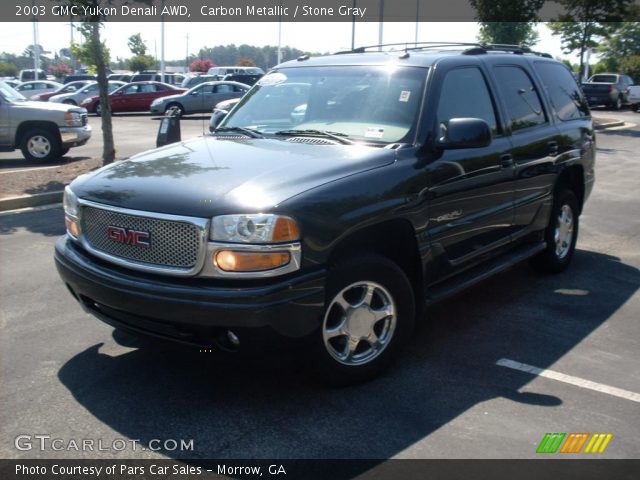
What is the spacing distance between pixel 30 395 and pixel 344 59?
315 centimetres

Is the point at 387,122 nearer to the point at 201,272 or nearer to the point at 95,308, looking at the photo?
the point at 201,272

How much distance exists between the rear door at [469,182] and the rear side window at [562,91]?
4.03 feet

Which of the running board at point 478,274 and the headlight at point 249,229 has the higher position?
the headlight at point 249,229

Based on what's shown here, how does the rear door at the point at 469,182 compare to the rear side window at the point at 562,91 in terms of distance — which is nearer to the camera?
the rear door at the point at 469,182

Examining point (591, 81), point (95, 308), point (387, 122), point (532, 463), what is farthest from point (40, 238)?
point (591, 81)

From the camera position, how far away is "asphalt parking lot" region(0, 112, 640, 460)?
3469 millimetres

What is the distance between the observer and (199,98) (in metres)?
27.9

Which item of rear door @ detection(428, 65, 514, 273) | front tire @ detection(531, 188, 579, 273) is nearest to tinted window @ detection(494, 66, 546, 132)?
rear door @ detection(428, 65, 514, 273)

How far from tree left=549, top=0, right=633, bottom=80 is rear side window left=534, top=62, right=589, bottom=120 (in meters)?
19.7

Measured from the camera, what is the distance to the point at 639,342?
4887mm

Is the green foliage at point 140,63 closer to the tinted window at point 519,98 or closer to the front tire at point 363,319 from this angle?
the tinted window at point 519,98

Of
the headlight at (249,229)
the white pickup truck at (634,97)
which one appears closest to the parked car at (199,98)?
the white pickup truck at (634,97)

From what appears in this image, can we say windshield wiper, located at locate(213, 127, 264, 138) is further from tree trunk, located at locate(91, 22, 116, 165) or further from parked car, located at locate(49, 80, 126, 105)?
parked car, located at locate(49, 80, 126, 105)

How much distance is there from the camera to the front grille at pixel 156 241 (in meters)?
3.54
